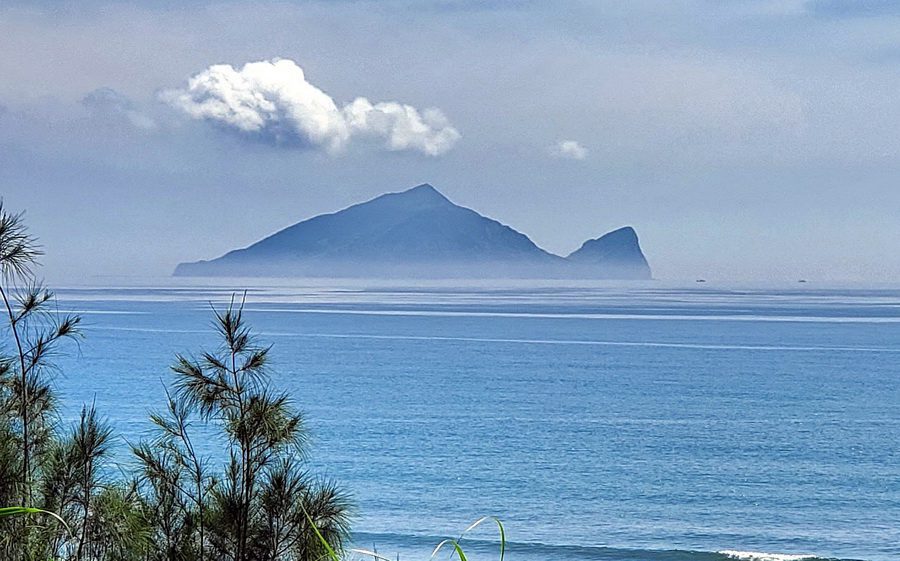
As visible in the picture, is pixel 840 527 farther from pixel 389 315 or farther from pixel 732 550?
pixel 389 315

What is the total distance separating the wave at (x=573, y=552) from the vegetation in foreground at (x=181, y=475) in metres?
17.0

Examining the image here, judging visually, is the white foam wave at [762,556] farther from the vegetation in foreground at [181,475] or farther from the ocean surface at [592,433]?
the vegetation in foreground at [181,475]

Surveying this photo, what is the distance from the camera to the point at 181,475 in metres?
9.57

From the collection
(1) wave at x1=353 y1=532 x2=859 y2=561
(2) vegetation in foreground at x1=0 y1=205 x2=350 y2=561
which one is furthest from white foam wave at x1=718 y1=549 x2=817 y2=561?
(2) vegetation in foreground at x1=0 y1=205 x2=350 y2=561

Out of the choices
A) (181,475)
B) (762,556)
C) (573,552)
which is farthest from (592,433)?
(181,475)

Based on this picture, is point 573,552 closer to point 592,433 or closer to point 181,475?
point 181,475

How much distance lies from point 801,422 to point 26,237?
43031 mm

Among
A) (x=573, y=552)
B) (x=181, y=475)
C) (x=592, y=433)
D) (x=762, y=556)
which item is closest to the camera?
(x=181, y=475)

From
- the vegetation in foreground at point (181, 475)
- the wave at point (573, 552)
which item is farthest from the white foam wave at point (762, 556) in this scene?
the vegetation in foreground at point (181, 475)

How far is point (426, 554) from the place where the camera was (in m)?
25.7

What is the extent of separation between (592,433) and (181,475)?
121ft

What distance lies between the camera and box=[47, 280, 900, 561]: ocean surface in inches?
1137

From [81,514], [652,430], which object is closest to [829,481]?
[652,430]

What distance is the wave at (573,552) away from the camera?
1038 inches
